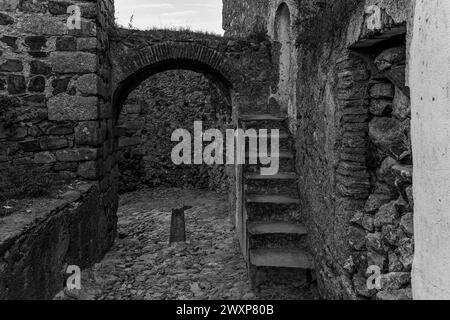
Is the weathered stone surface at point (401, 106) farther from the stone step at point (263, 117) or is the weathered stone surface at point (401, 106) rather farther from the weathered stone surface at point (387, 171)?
the stone step at point (263, 117)

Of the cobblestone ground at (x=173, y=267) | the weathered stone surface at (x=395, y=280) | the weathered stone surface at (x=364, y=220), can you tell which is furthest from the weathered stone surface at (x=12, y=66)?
the weathered stone surface at (x=395, y=280)

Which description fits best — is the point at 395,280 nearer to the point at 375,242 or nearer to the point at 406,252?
the point at 406,252

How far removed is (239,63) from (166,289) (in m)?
3.45

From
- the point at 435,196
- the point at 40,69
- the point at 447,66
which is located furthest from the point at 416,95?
the point at 40,69

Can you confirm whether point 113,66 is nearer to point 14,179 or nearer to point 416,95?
point 14,179

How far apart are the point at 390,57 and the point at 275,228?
248 cm

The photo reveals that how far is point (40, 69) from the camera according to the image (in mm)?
4809

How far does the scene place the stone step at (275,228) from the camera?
14.6 feet

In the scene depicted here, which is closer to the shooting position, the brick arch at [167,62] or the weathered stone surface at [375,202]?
the weathered stone surface at [375,202]

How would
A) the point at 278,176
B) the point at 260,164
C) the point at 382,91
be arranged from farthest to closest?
the point at 260,164
the point at 278,176
the point at 382,91

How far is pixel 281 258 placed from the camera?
423 centimetres

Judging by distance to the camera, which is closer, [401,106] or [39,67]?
[401,106]

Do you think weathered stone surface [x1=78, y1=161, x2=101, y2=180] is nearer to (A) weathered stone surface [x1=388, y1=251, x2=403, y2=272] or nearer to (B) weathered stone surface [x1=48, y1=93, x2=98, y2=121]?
(B) weathered stone surface [x1=48, y1=93, x2=98, y2=121]

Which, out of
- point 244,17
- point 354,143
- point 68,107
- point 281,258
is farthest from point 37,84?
point 244,17
